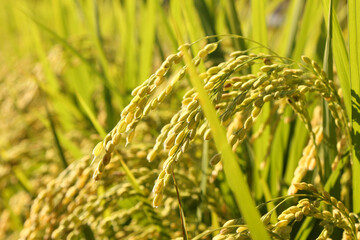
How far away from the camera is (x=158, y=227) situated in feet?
4.00

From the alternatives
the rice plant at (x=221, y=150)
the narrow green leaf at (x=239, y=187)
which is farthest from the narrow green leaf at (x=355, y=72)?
the narrow green leaf at (x=239, y=187)

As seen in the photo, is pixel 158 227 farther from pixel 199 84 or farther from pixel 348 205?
pixel 199 84

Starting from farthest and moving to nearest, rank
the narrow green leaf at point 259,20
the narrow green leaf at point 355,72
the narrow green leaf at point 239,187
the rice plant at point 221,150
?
the narrow green leaf at point 259,20
the narrow green leaf at point 355,72
the rice plant at point 221,150
the narrow green leaf at point 239,187

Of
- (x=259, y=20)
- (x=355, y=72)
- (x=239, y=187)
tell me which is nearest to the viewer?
(x=239, y=187)

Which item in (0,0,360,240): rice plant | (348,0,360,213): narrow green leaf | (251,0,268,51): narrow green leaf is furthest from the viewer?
(251,0,268,51): narrow green leaf

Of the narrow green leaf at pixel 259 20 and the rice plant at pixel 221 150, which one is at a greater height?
the narrow green leaf at pixel 259 20

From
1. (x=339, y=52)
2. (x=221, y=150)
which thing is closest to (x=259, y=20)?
(x=339, y=52)

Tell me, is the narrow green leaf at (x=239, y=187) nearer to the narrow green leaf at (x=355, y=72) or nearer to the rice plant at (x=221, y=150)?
the rice plant at (x=221, y=150)

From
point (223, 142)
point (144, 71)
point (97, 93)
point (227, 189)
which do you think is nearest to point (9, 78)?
point (97, 93)

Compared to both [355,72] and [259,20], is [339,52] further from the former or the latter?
[259,20]

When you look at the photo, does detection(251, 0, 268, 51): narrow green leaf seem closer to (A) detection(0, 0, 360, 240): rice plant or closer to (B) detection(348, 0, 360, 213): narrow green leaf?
(A) detection(0, 0, 360, 240): rice plant

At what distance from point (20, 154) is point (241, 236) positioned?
4.60 ft

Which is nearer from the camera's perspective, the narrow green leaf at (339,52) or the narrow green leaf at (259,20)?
the narrow green leaf at (339,52)

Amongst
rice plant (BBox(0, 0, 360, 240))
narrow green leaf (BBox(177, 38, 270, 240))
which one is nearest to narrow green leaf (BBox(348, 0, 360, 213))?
rice plant (BBox(0, 0, 360, 240))
